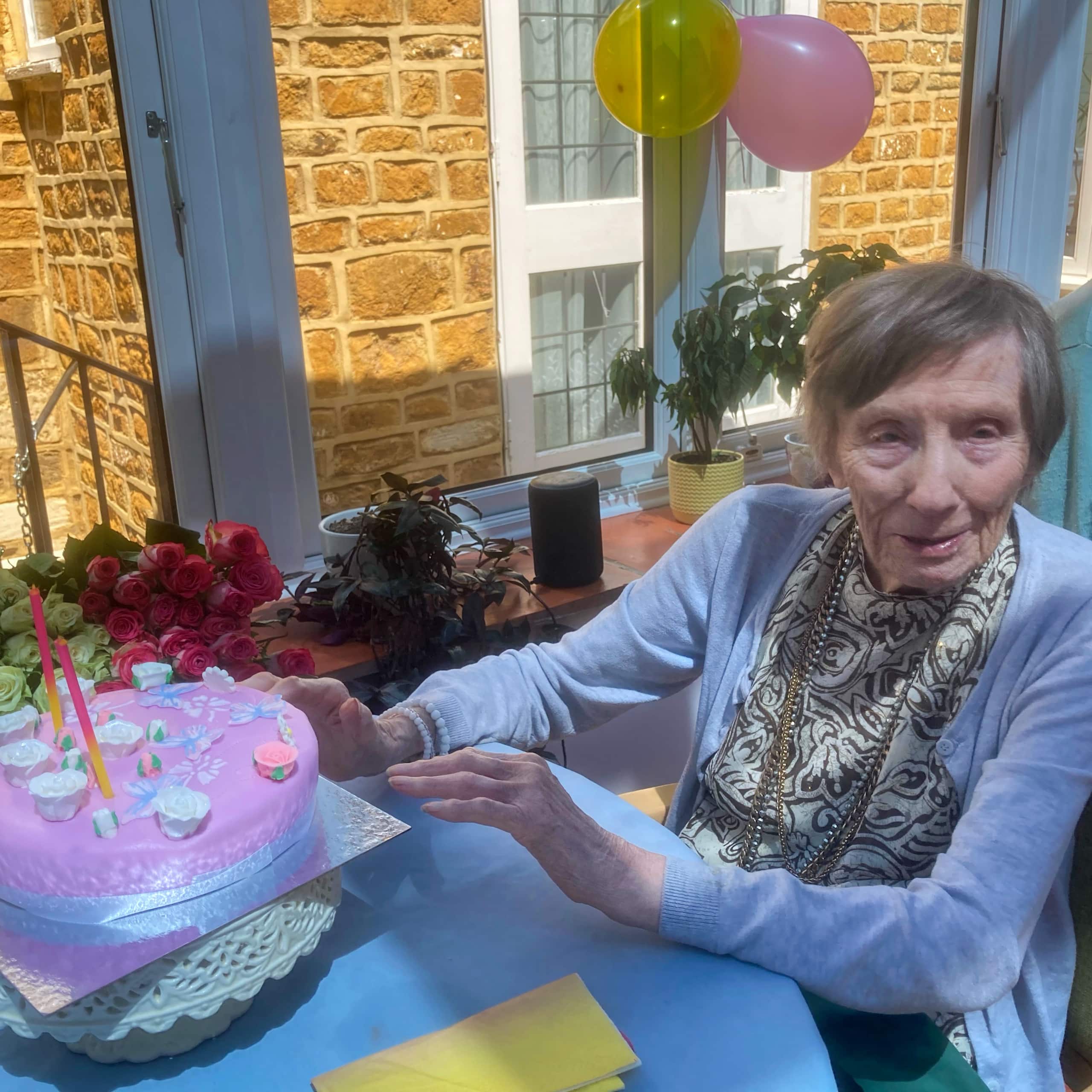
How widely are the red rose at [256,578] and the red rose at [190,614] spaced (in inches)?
2.2

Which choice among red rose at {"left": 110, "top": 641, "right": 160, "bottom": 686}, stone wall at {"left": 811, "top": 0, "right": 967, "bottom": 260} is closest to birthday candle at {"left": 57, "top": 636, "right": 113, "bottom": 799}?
red rose at {"left": 110, "top": 641, "right": 160, "bottom": 686}

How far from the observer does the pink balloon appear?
205cm

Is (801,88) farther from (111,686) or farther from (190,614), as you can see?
(111,686)

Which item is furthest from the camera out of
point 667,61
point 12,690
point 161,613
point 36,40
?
point 667,61

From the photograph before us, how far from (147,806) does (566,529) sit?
119 centimetres

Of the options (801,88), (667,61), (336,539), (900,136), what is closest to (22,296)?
(336,539)

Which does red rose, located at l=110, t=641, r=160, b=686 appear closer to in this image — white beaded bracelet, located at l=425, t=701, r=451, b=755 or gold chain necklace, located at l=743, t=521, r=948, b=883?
white beaded bracelet, located at l=425, t=701, r=451, b=755

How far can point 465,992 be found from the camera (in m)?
0.85

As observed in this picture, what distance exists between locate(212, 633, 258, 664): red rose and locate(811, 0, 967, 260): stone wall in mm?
1857

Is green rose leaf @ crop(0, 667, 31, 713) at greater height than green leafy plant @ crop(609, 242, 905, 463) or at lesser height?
lesser

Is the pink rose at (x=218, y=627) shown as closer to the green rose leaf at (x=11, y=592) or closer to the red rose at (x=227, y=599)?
the red rose at (x=227, y=599)

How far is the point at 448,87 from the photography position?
6.53 ft

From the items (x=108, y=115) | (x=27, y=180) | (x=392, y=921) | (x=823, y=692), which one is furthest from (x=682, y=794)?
(x=27, y=180)

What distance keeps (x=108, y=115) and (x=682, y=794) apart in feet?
4.37
